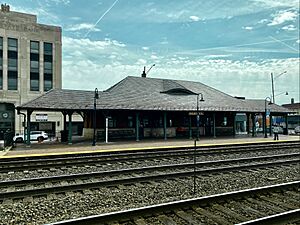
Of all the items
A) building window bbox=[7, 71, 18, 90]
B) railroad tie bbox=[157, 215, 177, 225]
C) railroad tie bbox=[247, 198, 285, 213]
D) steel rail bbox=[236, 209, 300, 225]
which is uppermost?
building window bbox=[7, 71, 18, 90]

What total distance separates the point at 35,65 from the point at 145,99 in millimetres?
29142

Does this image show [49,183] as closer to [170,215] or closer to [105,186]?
[105,186]

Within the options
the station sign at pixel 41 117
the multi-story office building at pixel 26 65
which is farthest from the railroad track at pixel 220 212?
the multi-story office building at pixel 26 65

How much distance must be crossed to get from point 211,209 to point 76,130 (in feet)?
138

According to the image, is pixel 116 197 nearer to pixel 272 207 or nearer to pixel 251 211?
pixel 251 211

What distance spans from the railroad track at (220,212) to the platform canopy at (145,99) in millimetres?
19305

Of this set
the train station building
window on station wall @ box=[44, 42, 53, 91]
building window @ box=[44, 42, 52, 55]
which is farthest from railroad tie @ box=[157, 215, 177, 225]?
building window @ box=[44, 42, 52, 55]

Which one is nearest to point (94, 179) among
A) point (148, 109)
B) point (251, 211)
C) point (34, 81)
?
point (251, 211)

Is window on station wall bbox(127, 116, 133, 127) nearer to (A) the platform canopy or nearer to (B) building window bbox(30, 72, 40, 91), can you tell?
(A) the platform canopy

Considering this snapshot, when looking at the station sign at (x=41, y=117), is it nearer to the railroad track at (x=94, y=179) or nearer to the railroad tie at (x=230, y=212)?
the railroad track at (x=94, y=179)

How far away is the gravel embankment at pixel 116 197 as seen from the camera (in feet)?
20.7

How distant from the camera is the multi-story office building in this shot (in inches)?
1852

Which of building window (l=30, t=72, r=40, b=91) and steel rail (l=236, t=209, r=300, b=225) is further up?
building window (l=30, t=72, r=40, b=91)

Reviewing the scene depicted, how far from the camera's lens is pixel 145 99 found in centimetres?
3088
